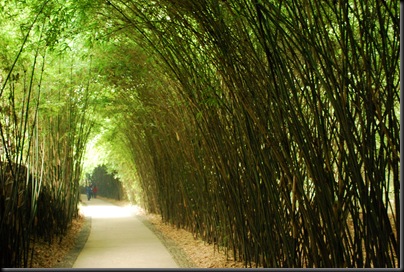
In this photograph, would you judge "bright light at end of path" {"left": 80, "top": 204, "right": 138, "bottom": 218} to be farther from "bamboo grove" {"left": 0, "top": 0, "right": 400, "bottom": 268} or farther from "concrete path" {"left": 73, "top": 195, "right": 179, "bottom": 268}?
"concrete path" {"left": 73, "top": 195, "right": 179, "bottom": 268}

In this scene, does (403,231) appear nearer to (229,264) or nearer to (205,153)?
(229,264)

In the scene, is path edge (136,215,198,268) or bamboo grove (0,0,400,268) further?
path edge (136,215,198,268)

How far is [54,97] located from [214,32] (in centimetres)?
354

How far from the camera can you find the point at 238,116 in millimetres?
3805

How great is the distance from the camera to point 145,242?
22.2 ft

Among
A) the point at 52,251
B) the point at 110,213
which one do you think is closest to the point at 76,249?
the point at 52,251

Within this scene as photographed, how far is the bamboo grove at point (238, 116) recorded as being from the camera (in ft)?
8.29

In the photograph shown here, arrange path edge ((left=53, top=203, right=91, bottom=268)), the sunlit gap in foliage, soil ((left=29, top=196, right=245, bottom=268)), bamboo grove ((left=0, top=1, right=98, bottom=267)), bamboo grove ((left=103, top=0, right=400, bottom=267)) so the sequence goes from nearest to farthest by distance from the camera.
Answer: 1. bamboo grove ((left=103, top=0, right=400, bottom=267))
2. bamboo grove ((left=0, top=1, right=98, bottom=267))
3. soil ((left=29, top=196, right=245, bottom=268))
4. path edge ((left=53, top=203, right=91, bottom=268))
5. the sunlit gap in foliage

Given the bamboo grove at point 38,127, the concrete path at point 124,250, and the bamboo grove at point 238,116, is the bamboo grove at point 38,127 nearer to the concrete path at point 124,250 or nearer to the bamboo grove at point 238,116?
the bamboo grove at point 238,116

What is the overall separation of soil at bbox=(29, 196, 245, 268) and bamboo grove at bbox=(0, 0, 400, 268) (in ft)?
0.53

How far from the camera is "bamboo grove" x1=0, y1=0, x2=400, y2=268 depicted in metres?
2.53

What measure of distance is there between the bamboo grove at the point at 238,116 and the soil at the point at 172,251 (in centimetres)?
16

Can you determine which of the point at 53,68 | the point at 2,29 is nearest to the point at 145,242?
the point at 53,68

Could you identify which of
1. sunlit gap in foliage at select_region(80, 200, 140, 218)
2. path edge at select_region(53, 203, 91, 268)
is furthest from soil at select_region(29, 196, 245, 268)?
sunlit gap in foliage at select_region(80, 200, 140, 218)
